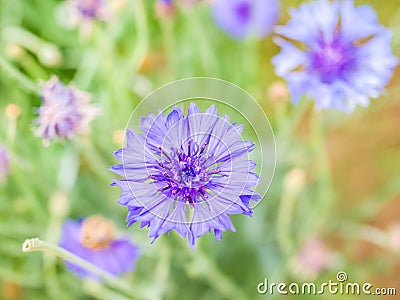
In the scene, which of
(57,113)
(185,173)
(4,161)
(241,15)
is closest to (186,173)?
(185,173)

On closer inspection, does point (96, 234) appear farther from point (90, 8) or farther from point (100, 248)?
point (90, 8)

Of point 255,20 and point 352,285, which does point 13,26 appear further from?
point 352,285

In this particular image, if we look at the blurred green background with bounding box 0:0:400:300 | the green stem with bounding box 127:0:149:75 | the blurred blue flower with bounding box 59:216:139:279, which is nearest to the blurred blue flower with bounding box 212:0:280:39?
the blurred green background with bounding box 0:0:400:300

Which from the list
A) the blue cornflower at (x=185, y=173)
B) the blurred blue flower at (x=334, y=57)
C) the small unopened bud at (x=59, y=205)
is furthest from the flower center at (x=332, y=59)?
the small unopened bud at (x=59, y=205)

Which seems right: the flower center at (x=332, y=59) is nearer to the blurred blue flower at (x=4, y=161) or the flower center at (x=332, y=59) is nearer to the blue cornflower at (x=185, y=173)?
the blue cornflower at (x=185, y=173)

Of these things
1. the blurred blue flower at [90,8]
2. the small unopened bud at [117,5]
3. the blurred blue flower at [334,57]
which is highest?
the small unopened bud at [117,5]

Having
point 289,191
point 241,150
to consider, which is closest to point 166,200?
point 241,150
